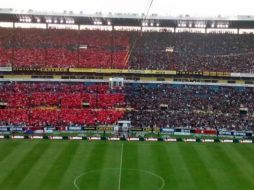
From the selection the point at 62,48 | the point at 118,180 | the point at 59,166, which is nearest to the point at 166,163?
the point at 118,180

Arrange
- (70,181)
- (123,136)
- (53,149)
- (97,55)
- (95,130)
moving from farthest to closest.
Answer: (97,55), (95,130), (123,136), (53,149), (70,181)

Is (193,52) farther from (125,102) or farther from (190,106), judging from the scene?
(125,102)

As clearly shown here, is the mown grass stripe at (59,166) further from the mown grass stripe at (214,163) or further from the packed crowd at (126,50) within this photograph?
the packed crowd at (126,50)

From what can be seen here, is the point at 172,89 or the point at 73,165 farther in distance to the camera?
the point at 172,89

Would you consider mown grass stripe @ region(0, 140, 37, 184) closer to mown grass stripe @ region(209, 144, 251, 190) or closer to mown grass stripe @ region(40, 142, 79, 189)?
mown grass stripe @ region(40, 142, 79, 189)

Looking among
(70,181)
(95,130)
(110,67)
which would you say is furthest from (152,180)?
(110,67)

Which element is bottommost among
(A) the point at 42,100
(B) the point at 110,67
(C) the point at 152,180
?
(C) the point at 152,180

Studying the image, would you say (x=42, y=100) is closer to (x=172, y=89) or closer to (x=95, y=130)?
(x=95, y=130)
